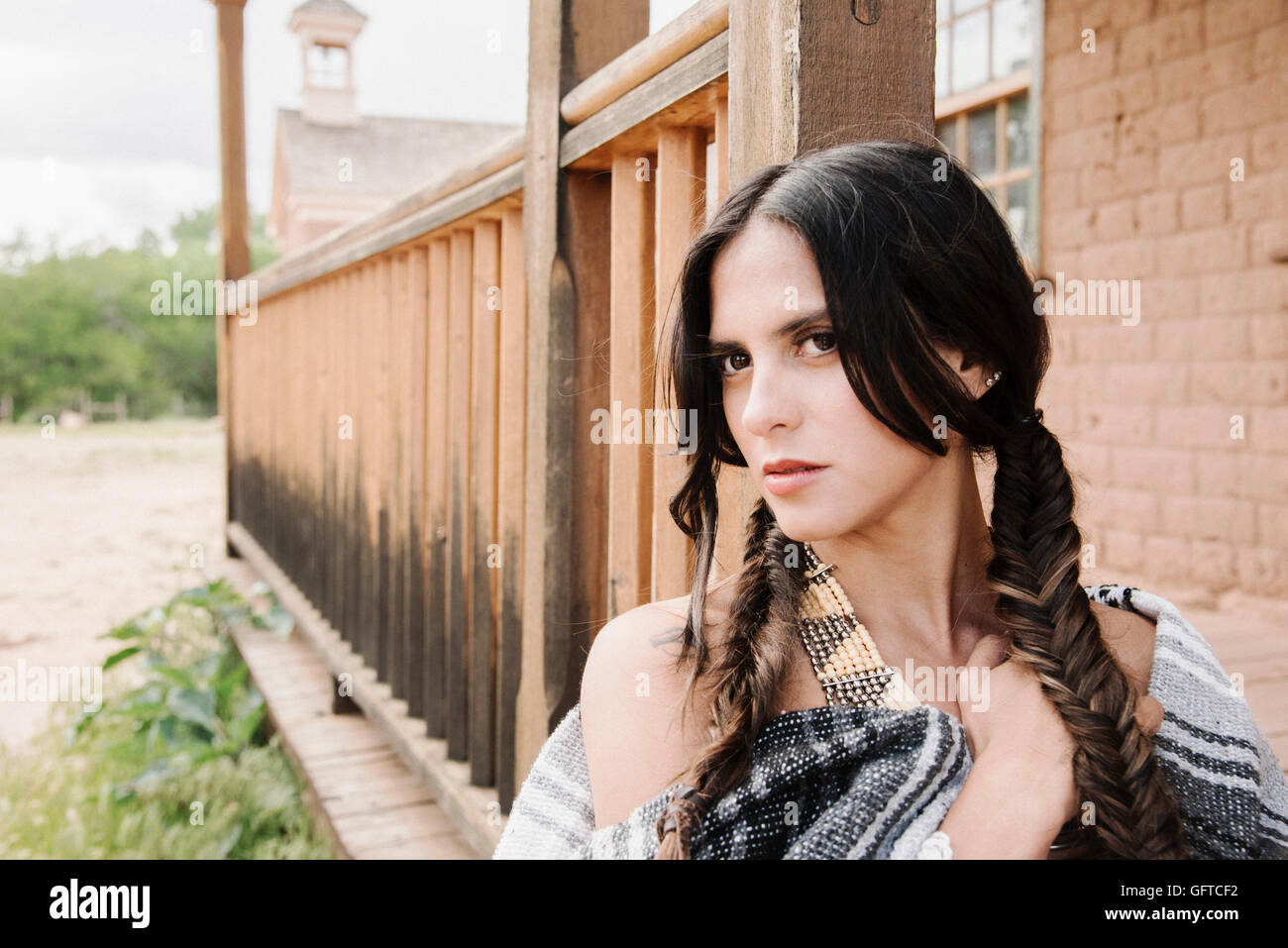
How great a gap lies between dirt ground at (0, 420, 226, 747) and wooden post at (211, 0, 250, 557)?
3.52 ft

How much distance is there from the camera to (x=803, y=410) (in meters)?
1.19

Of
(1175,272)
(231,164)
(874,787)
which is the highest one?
(231,164)

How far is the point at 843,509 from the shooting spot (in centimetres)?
121

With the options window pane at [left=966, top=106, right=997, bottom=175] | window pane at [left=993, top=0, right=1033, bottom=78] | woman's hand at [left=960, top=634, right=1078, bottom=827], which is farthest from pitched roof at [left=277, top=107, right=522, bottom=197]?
woman's hand at [left=960, top=634, right=1078, bottom=827]

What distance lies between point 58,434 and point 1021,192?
82.0ft

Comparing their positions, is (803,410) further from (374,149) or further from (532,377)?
(374,149)

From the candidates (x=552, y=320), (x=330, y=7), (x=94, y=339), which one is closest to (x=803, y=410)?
(x=552, y=320)

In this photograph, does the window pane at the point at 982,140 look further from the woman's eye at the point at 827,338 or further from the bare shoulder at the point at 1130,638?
the woman's eye at the point at 827,338

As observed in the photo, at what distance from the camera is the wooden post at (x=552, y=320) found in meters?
2.12

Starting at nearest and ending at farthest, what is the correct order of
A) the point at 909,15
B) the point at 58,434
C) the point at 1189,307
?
the point at 909,15
the point at 1189,307
the point at 58,434

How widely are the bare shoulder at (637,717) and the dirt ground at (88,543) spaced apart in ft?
14.7

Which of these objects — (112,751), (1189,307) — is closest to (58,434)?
(112,751)

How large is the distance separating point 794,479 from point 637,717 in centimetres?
31
